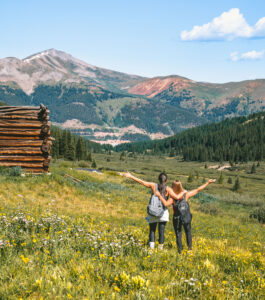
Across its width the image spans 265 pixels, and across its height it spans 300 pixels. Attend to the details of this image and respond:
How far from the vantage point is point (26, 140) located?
18594 millimetres

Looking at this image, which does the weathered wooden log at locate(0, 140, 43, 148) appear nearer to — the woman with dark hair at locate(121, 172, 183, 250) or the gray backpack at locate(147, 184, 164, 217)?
the woman with dark hair at locate(121, 172, 183, 250)

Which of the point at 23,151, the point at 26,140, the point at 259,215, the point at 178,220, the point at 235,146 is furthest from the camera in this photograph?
the point at 235,146

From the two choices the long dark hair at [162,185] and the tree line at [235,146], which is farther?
the tree line at [235,146]

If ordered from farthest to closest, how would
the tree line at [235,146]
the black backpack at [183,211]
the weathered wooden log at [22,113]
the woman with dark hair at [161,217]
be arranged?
1. the tree line at [235,146]
2. the weathered wooden log at [22,113]
3. the black backpack at [183,211]
4. the woman with dark hair at [161,217]

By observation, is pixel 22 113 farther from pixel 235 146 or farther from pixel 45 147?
pixel 235 146

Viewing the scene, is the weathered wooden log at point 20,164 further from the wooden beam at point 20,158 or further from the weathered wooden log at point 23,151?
the weathered wooden log at point 23,151

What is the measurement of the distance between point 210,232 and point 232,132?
19204cm

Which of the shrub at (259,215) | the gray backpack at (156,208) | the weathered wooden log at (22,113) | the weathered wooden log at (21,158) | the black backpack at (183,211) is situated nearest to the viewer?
the gray backpack at (156,208)

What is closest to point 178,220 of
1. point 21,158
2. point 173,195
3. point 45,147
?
point 173,195

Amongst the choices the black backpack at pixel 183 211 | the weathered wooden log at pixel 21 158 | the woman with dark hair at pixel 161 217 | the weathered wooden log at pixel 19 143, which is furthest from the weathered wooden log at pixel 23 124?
the black backpack at pixel 183 211

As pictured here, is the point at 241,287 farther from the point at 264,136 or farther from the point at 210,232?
the point at 264,136

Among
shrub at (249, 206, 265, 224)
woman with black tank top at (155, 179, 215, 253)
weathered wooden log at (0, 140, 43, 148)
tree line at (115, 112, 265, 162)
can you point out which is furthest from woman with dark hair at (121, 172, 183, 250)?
tree line at (115, 112, 265, 162)

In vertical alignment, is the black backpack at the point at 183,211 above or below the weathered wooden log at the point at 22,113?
below

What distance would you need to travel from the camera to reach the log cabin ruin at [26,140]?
18375mm
